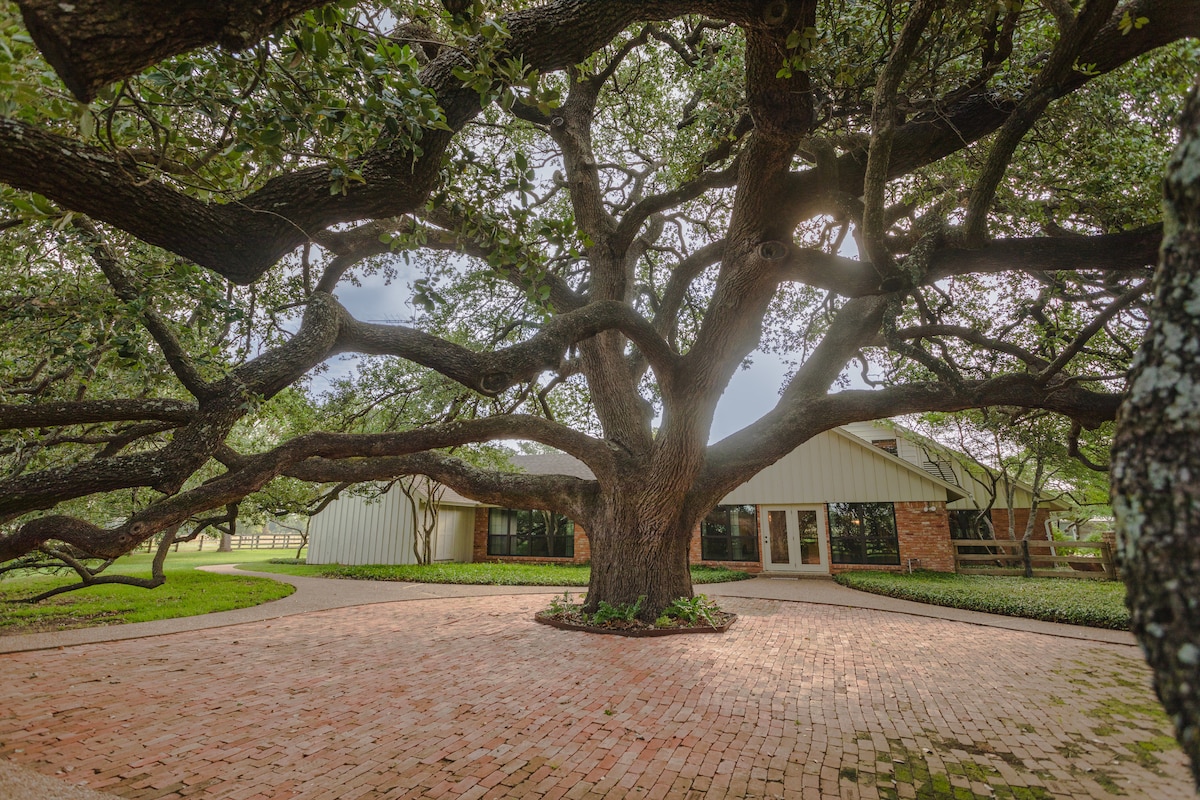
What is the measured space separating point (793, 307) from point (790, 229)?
4.72m

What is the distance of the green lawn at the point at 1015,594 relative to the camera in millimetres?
8773

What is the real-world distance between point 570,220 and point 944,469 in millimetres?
20848

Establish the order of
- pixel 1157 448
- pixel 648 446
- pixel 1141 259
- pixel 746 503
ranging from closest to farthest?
pixel 1157 448, pixel 1141 259, pixel 648 446, pixel 746 503

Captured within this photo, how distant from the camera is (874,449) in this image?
1591cm

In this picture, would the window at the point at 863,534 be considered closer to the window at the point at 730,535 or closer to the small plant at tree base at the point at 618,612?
the window at the point at 730,535

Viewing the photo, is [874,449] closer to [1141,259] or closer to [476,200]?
[1141,259]

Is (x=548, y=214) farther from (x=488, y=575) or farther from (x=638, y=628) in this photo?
(x=488, y=575)

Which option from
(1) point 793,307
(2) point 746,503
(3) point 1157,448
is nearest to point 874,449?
(2) point 746,503

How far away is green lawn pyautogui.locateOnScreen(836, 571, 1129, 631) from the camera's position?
8773mm

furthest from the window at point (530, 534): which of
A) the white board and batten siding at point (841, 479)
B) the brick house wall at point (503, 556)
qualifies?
the white board and batten siding at point (841, 479)

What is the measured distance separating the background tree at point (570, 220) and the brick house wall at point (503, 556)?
1129cm

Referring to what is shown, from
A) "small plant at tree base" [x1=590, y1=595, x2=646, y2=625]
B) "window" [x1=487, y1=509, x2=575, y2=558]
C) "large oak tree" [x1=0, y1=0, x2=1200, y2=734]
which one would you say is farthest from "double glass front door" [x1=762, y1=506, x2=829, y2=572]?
"small plant at tree base" [x1=590, y1=595, x2=646, y2=625]

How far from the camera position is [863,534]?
16672 millimetres

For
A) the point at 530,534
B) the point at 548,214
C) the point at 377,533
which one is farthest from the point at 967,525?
the point at 377,533
